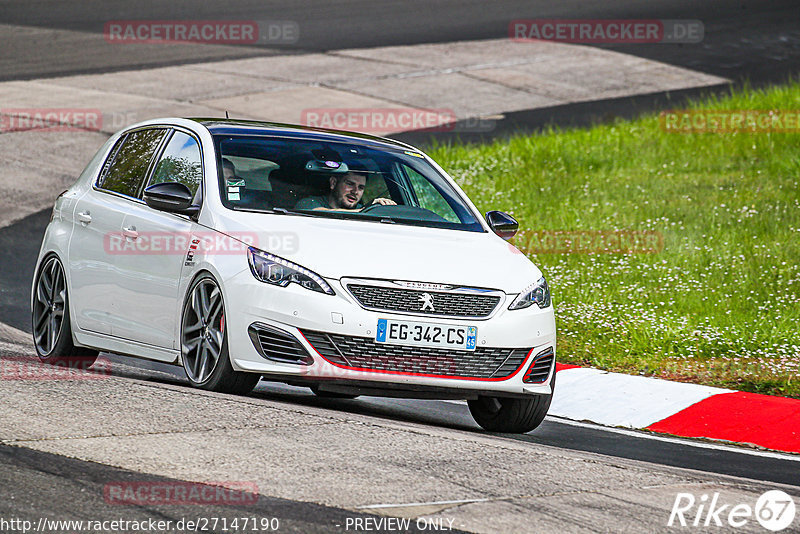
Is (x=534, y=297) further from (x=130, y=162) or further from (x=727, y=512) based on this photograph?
(x=130, y=162)

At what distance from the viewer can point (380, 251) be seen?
7.32 metres

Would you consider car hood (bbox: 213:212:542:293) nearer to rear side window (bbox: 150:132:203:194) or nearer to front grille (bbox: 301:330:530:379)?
front grille (bbox: 301:330:530:379)

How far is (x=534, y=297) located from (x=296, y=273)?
1431mm

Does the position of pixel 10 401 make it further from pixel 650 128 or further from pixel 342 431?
pixel 650 128

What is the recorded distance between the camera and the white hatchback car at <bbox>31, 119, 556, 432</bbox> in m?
7.08

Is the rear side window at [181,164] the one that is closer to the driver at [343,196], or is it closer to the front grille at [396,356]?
the driver at [343,196]

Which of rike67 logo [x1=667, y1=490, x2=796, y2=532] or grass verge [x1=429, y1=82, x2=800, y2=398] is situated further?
grass verge [x1=429, y1=82, x2=800, y2=398]

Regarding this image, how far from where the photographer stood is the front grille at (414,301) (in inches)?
279

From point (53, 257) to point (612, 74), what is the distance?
1880 centimetres

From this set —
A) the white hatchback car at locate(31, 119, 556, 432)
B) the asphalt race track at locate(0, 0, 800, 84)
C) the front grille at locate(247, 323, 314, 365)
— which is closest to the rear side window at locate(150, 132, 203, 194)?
the white hatchback car at locate(31, 119, 556, 432)

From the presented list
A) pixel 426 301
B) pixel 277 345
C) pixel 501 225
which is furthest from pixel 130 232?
pixel 501 225

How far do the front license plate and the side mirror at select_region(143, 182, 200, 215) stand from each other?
5.02 ft

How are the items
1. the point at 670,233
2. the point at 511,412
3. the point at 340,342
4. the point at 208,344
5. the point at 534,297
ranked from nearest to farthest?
the point at 340,342 → the point at 208,344 → the point at 534,297 → the point at 511,412 → the point at 670,233

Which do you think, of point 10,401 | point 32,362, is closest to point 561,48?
point 32,362
